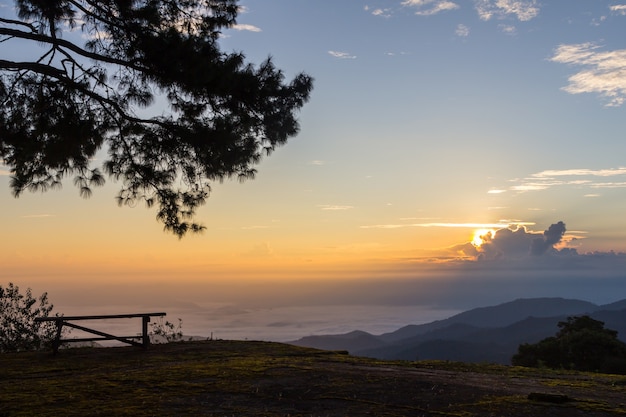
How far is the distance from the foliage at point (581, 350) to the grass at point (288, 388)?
18233mm

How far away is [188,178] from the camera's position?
13.9m

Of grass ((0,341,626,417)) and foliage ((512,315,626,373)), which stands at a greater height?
grass ((0,341,626,417))

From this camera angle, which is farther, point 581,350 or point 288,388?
point 581,350

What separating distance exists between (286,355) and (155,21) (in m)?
8.79

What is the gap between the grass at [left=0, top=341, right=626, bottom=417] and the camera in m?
8.20

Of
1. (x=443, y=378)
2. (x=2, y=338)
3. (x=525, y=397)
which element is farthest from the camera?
(x=2, y=338)

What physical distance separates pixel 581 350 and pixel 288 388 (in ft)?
81.3

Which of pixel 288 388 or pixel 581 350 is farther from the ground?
pixel 288 388

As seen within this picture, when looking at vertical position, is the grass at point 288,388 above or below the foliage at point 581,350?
above

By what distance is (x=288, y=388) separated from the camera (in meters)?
9.52

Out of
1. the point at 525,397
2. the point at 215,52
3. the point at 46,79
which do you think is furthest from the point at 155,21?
the point at 525,397

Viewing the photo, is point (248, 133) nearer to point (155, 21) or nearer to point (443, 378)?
point (155, 21)

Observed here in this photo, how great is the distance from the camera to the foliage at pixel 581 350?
90.8 ft

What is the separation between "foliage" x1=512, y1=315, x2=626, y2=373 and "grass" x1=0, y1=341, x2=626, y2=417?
59.8 feet
